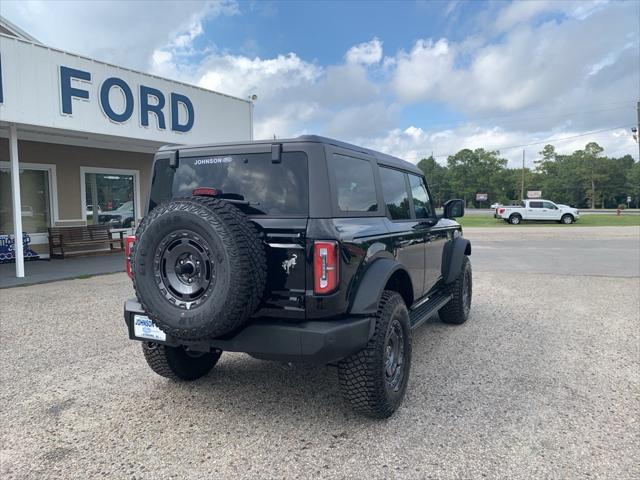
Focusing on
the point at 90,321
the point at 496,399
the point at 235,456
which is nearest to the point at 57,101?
the point at 90,321

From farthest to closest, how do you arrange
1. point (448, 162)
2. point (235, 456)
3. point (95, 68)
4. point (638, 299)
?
point (448, 162) → point (95, 68) → point (638, 299) → point (235, 456)

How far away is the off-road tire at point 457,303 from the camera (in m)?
5.57

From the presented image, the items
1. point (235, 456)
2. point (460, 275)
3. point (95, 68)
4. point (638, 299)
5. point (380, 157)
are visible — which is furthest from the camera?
point (95, 68)

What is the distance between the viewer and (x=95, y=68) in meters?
9.48

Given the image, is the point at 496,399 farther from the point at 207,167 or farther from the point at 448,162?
the point at 448,162

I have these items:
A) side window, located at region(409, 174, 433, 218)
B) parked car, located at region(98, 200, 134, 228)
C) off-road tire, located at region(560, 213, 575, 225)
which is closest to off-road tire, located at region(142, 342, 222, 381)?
side window, located at region(409, 174, 433, 218)

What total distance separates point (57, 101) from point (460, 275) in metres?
7.98

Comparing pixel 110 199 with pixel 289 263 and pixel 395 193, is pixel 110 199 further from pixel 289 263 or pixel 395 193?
pixel 289 263

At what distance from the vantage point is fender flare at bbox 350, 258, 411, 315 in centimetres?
295

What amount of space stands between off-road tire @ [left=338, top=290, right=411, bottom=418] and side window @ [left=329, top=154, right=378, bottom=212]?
73cm

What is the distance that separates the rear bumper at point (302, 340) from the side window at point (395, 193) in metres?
1.34

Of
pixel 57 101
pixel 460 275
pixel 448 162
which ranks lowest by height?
pixel 460 275

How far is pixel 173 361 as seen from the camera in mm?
3697

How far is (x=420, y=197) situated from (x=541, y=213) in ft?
98.4
